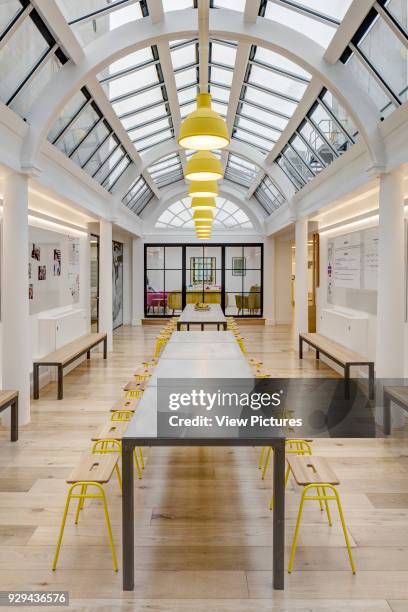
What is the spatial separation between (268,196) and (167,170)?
3194 millimetres

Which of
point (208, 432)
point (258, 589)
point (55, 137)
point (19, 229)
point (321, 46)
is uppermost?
point (321, 46)

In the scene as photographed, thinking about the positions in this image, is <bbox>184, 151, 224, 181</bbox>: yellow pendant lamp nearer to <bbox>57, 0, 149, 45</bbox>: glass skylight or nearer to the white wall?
<bbox>57, 0, 149, 45</bbox>: glass skylight

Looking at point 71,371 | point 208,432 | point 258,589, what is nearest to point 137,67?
point 71,371

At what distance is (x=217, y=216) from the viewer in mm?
18953

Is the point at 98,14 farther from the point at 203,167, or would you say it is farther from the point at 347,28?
the point at 347,28

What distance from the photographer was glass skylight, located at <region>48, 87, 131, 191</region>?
7.20 meters

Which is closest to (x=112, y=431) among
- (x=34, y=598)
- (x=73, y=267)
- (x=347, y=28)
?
(x=34, y=598)

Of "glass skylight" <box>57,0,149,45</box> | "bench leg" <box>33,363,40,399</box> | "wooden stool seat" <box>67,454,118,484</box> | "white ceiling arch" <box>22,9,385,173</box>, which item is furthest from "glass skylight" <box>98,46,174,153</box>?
"wooden stool seat" <box>67,454,118,484</box>

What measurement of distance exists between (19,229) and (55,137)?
1853 millimetres

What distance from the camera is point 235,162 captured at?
15078mm

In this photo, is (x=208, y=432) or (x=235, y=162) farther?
(x=235, y=162)

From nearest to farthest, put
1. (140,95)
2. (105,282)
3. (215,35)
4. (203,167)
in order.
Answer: (203,167)
(215,35)
(140,95)
(105,282)

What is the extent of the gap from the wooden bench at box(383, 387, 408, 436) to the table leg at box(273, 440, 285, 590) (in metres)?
2.84

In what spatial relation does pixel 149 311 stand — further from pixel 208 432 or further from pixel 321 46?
pixel 208 432
